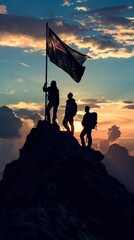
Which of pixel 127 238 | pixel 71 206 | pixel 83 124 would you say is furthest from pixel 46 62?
pixel 127 238

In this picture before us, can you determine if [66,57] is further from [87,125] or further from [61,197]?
[61,197]

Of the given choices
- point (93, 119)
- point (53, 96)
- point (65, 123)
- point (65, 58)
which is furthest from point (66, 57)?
point (93, 119)

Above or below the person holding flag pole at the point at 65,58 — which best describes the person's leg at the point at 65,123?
below

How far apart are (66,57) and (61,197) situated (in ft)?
37.4

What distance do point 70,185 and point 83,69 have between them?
9125mm

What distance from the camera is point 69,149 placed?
27297 mm

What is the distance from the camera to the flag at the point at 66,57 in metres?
28.0

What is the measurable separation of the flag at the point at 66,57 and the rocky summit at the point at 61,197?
473cm

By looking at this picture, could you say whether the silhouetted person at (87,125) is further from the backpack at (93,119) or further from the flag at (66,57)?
the flag at (66,57)

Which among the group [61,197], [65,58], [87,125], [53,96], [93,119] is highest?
[65,58]

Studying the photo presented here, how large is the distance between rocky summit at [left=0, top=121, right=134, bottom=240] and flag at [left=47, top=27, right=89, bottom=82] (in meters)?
4.73

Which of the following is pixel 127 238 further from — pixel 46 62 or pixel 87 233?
pixel 46 62

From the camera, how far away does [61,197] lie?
2320 cm

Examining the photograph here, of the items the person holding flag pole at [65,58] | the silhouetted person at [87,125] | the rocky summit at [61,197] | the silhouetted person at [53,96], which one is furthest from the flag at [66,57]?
the rocky summit at [61,197]
